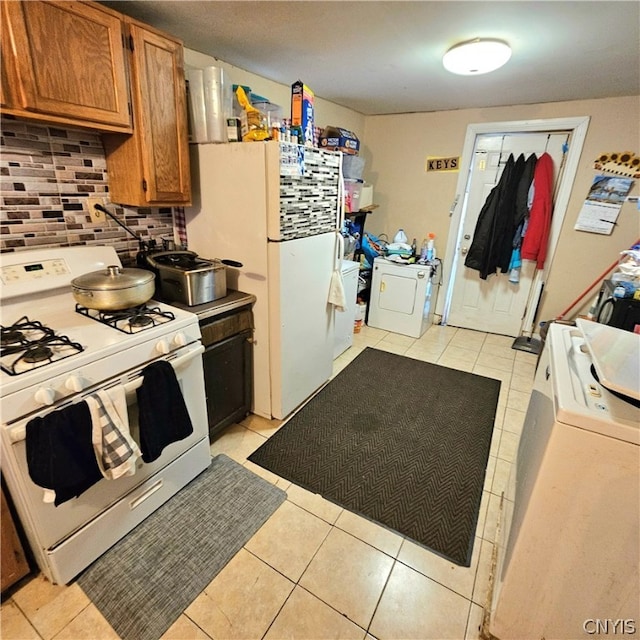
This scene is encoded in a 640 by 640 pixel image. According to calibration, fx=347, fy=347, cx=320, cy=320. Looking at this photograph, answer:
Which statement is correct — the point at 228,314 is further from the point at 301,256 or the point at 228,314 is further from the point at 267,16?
the point at 267,16

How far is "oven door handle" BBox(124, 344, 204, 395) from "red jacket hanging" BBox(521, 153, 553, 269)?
326cm

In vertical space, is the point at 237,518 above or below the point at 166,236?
below

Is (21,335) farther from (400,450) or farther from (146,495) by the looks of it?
(400,450)

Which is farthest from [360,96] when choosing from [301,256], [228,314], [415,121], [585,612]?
[585,612]

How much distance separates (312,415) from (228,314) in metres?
0.93

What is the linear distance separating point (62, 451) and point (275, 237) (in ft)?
4.21

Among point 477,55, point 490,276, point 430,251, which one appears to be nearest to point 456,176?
point 430,251

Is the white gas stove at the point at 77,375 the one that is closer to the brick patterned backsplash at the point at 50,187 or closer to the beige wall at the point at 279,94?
the brick patterned backsplash at the point at 50,187

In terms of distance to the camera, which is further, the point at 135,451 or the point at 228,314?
the point at 228,314

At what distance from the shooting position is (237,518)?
164cm

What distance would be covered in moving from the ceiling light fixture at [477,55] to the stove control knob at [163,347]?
2.09 meters

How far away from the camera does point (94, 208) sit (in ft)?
5.94

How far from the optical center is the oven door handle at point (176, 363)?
1323 millimetres

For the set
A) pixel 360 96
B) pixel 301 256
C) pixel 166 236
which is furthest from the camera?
pixel 360 96
